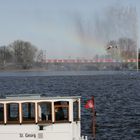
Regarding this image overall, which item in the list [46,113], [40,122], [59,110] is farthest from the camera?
[46,113]

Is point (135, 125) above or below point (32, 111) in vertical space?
below

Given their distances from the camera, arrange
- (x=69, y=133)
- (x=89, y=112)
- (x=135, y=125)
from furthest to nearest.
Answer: (x=89, y=112), (x=135, y=125), (x=69, y=133)

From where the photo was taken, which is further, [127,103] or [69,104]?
[127,103]

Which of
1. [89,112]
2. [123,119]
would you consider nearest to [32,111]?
[123,119]

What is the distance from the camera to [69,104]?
38438mm

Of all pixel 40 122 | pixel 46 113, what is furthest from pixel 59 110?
pixel 40 122

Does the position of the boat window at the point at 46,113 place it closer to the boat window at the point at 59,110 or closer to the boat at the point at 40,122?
the boat at the point at 40,122

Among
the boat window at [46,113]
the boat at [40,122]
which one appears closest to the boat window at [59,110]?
the boat at [40,122]

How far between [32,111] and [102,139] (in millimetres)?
13776

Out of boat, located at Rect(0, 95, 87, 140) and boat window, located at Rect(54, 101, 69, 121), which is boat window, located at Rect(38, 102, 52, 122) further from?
boat window, located at Rect(54, 101, 69, 121)

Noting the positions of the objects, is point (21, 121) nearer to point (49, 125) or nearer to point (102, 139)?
point (49, 125)

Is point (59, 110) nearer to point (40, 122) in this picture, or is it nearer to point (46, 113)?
point (46, 113)

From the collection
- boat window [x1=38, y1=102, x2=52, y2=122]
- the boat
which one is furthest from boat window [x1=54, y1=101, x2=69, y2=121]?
boat window [x1=38, y1=102, x2=52, y2=122]

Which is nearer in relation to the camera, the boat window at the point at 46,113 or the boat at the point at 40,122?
the boat at the point at 40,122
